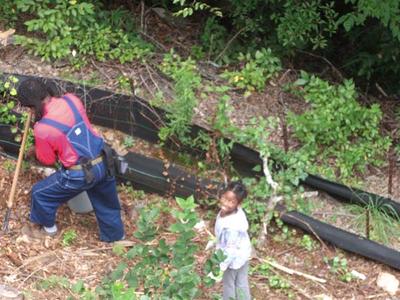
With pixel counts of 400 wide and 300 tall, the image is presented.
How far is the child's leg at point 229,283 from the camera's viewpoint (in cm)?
471

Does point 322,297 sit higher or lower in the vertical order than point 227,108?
lower

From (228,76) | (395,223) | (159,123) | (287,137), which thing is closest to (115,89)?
(159,123)

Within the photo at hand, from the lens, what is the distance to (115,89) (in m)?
6.70

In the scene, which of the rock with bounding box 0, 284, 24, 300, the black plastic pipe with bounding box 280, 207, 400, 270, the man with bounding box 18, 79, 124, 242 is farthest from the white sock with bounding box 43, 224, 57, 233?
the black plastic pipe with bounding box 280, 207, 400, 270

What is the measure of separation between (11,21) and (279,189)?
334 cm

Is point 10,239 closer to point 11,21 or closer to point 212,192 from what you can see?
point 212,192

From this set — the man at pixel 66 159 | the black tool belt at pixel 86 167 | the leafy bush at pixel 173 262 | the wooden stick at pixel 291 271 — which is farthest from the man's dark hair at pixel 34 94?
the wooden stick at pixel 291 271

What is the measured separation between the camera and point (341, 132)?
6.65 m

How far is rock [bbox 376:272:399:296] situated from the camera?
217 inches

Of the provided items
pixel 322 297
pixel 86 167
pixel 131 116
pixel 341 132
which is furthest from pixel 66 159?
pixel 341 132

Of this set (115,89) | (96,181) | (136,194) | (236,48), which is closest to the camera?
(96,181)

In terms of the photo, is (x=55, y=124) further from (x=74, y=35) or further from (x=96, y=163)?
(x=74, y=35)

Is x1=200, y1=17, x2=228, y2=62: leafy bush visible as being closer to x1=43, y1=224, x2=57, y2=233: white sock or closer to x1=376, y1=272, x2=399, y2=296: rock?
x1=43, y1=224, x2=57, y2=233: white sock

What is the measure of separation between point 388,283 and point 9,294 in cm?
296
